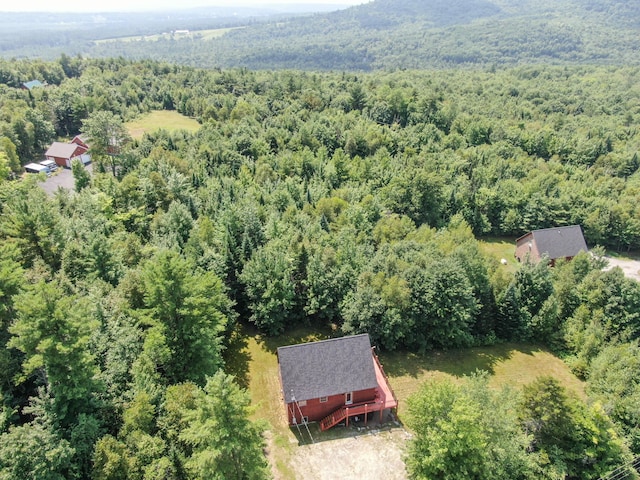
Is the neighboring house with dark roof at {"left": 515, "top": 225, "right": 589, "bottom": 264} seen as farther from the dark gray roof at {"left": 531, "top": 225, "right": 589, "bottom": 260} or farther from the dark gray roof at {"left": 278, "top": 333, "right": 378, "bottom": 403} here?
the dark gray roof at {"left": 278, "top": 333, "right": 378, "bottom": 403}

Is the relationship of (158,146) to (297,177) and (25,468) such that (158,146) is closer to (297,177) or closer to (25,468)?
(297,177)

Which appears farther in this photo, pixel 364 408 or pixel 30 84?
pixel 30 84

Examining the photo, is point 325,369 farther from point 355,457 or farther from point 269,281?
point 269,281

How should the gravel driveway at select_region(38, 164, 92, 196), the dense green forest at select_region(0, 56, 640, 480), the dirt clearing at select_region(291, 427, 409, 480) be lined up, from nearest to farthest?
the dense green forest at select_region(0, 56, 640, 480), the dirt clearing at select_region(291, 427, 409, 480), the gravel driveway at select_region(38, 164, 92, 196)

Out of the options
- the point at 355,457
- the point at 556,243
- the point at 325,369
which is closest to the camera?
the point at 355,457

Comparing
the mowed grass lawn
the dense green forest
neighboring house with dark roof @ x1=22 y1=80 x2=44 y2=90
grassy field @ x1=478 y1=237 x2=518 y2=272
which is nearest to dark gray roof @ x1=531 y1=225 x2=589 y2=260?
grassy field @ x1=478 y1=237 x2=518 y2=272

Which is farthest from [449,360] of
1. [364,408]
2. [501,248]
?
[501,248]
